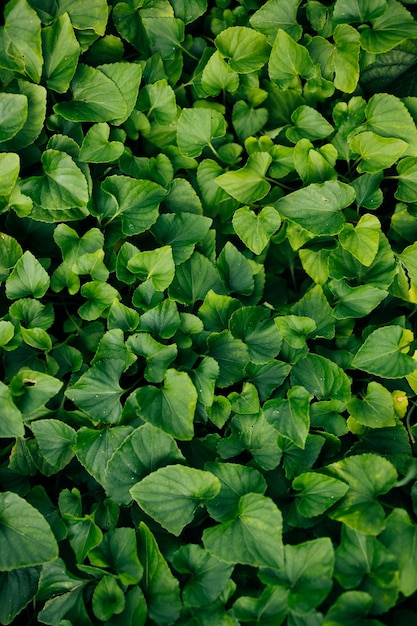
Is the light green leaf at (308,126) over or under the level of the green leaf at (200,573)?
over

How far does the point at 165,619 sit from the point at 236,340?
80cm

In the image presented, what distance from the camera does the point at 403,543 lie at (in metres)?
1.47

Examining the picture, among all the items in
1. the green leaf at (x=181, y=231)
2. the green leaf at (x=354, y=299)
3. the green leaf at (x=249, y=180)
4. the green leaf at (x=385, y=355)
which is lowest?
the green leaf at (x=385, y=355)

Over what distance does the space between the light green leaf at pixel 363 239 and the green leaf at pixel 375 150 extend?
0.17 m

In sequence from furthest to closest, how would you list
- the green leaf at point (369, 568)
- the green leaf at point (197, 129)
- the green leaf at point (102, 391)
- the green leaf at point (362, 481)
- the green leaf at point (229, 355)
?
1. the green leaf at point (197, 129)
2. the green leaf at point (229, 355)
3. the green leaf at point (102, 391)
4. the green leaf at point (362, 481)
5. the green leaf at point (369, 568)

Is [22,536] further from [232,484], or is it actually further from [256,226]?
[256,226]

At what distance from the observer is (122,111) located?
181 cm

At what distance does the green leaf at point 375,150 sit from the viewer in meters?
1.74

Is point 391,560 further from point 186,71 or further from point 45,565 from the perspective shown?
point 186,71

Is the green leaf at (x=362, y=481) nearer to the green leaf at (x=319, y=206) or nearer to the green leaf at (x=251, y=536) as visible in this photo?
the green leaf at (x=251, y=536)

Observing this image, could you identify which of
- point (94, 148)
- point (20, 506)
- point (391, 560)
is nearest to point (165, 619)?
point (20, 506)

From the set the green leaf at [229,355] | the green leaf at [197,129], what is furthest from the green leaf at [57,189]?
the green leaf at [229,355]

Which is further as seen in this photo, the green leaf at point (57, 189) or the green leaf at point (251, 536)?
the green leaf at point (57, 189)

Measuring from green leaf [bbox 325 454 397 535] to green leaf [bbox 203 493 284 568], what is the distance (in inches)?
6.9
